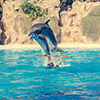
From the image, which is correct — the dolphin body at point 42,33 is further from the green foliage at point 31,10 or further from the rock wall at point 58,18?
the green foliage at point 31,10

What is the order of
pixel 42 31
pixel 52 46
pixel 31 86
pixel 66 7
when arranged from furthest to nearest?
pixel 66 7 → pixel 52 46 → pixel 42 31 → pixel 31 86

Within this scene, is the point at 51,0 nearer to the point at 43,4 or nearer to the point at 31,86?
the point at 43,4

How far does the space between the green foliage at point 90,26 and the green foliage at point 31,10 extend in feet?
28.9

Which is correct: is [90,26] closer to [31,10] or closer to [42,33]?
[31,10]

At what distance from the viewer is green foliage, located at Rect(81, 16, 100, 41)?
4650 cm

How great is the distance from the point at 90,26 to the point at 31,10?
1291 cm

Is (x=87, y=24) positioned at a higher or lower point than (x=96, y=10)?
lower

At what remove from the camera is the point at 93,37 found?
151 feet

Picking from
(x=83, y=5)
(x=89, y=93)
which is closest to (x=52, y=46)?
(x=89, y=93)

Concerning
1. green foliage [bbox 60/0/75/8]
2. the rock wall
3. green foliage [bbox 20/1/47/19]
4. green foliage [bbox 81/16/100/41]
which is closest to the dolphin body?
the rock wall

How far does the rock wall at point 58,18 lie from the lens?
45938 millimetres

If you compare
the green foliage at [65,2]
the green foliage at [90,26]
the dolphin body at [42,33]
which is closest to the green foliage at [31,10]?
the green foliage at [65,2]

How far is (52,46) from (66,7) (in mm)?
35801

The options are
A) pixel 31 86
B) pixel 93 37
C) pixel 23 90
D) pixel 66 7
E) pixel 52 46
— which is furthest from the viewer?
pixel 66 7
